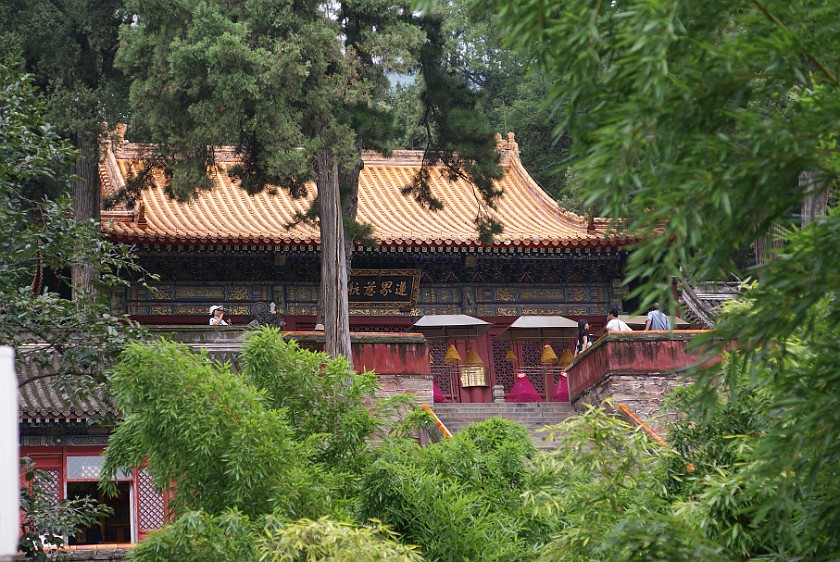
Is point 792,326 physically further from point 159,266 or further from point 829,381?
point 159,266

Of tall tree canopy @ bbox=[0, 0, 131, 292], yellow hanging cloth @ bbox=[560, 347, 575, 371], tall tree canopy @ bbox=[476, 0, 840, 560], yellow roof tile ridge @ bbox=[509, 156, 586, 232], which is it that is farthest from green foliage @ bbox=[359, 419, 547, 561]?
yellow roof tile ridge @ bbox=[509, 156, 586, 232]

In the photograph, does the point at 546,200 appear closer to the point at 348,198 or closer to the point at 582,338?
the point at 582,338

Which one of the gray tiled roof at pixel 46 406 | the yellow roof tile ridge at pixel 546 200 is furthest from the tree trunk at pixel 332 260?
the yellow roof tile ridge at pixel 546 200

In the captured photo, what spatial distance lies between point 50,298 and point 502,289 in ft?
43.3

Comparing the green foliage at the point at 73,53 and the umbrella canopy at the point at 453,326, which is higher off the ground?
the green foliage at the point at 73,53

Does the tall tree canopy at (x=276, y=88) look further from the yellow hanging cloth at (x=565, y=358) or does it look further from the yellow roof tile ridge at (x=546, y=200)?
the yellow roof tile ridge at (x=546, y=200)

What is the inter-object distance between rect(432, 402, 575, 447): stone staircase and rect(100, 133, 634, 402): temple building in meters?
3.78

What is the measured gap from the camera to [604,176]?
6.74 meters

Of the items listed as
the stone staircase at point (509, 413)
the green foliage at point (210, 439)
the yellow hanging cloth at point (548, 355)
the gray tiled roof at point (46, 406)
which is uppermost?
the yellow hanging cloth at point (548, 355)

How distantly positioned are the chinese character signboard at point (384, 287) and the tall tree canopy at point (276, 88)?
14.6ft

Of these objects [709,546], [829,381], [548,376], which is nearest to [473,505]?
[709,546]

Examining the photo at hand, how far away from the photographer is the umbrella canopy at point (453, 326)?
22266 mm

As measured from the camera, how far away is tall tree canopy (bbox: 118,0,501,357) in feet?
56.0

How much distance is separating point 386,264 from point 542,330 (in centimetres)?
271
